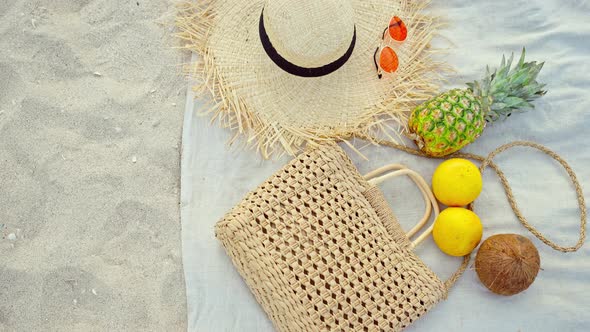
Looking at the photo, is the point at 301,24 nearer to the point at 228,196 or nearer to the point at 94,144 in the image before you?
the point at 228,196

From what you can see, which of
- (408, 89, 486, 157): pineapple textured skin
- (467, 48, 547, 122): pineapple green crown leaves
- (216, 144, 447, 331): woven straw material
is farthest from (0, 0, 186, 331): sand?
(467, 48, 547, 122): pineapple green crown leaves

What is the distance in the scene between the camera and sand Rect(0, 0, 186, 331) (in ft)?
4.05

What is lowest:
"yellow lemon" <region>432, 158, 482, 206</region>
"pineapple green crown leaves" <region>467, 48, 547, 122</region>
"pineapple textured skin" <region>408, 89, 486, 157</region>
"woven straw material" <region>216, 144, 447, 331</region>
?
"woven straw material" <region>216, 144, 447, 331</region>

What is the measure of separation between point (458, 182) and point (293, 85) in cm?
45

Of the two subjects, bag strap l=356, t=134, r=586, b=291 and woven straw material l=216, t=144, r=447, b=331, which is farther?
bag strap l=356, t=134, r=586, b=291

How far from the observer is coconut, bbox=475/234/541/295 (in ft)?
3.66

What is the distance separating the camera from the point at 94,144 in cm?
133

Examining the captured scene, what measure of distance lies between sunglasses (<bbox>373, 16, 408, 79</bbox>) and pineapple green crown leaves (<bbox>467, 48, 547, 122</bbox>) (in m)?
0.21

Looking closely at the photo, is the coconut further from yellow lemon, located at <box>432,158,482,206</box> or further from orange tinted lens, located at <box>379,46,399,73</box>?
orange tinted lens, located at <box>379,46,399,73</box>

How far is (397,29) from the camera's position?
4.10 feet

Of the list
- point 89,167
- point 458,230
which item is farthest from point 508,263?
point 89,167

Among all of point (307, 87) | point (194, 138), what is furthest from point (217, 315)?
point (307, 87)

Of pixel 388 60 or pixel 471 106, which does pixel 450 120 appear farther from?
pixel 388 60

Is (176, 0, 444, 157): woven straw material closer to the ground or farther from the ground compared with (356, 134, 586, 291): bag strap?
farther from the ground
